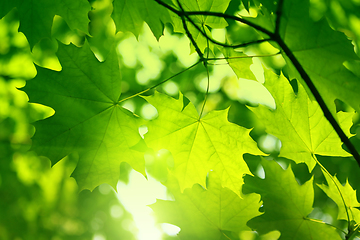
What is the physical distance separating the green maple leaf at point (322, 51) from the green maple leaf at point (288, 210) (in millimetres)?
566

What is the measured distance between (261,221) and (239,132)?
56 centimetres

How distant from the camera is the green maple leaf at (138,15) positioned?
1.45 m

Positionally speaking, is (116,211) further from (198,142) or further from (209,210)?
(198,142)

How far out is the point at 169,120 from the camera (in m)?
1.46

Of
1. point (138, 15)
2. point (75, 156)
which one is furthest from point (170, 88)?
point (138, 15)

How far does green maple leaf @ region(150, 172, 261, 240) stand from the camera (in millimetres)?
1468

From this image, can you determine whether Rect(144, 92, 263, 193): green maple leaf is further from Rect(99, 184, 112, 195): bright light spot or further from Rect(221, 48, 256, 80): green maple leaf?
Rect(99, 184, 112, 195): bright light spot

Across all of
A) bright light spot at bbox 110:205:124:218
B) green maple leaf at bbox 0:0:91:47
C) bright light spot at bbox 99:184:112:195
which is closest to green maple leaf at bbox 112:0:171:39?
green maple leaf at bbox 0:0:91:47

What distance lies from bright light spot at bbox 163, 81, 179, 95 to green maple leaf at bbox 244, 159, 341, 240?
3.64m

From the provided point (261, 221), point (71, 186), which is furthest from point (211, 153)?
point (71, 186)

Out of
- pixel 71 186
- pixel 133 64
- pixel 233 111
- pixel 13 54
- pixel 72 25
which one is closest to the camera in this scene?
pixel 72 25

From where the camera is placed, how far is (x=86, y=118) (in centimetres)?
146

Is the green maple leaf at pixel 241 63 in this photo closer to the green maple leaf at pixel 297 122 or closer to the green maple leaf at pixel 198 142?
the green maple leaf at pixel 297 122

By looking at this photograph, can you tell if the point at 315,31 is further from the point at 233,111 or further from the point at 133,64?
the point at 133,64
